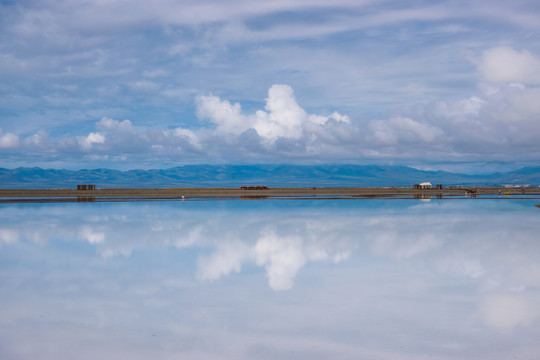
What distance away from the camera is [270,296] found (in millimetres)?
16219

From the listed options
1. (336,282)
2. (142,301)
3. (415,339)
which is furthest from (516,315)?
(142,301)

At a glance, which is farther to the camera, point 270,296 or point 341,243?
point 341,243

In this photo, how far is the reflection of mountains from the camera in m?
18.5

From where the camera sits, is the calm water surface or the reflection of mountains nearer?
the calm water surface

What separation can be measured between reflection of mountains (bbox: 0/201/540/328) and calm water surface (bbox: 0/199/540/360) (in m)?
0.11

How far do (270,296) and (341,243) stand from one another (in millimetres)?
12951

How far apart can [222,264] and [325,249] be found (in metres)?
6.26

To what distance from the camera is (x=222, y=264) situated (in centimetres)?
2212

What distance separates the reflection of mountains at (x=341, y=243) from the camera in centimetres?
1848

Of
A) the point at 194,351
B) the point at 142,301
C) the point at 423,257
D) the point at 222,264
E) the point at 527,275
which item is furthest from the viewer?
the point at 423,257

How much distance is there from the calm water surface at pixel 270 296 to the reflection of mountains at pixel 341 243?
0.36 ft

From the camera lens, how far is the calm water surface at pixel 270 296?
1155 centimetres

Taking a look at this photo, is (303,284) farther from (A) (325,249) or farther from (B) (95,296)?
(A) (325,249)

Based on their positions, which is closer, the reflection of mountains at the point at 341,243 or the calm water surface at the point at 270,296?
the calm water surface at the point at 270,296
